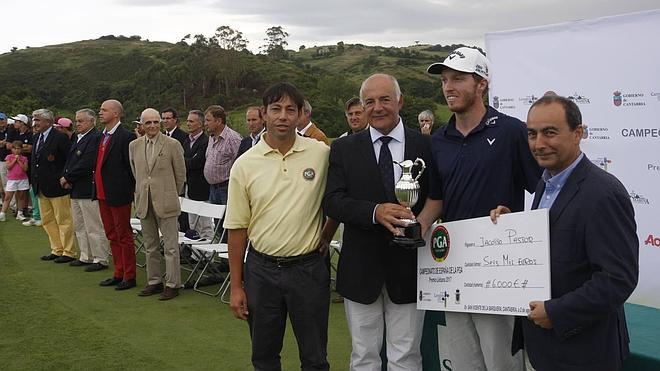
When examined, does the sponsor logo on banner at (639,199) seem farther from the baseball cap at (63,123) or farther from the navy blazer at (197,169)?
the baseball cap at (63,123)

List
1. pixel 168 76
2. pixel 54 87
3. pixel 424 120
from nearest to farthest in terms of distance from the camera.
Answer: pixel 424 120
pixel 168 76
pixel 54 87

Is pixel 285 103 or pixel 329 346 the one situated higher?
pixel 285 103

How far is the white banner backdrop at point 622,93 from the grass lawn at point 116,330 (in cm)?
260

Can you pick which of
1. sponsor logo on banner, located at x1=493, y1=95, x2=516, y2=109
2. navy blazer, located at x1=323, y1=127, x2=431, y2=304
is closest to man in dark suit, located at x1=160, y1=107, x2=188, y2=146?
sponsor logo on banner, located at x1=493, y1=95, x2=516, y2=109

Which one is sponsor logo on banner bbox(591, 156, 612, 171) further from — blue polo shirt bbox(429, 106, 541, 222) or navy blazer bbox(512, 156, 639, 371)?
navy blazer bbox(512, 156, 639, 371)

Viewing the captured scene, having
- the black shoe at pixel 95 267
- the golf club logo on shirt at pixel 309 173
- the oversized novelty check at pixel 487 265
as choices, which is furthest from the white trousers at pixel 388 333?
the black shoe at pixel 95 267

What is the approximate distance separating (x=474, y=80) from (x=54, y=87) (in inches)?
3202

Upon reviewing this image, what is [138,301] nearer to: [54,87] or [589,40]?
[589,40]


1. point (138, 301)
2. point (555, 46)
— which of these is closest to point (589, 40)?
point (555, 46)

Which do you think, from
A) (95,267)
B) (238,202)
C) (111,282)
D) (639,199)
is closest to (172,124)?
(95,267)

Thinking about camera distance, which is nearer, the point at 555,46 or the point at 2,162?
the point at 555,46

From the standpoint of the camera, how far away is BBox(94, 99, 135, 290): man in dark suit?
6.75 m

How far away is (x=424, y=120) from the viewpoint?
30.8ft

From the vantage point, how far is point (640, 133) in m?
4.61
